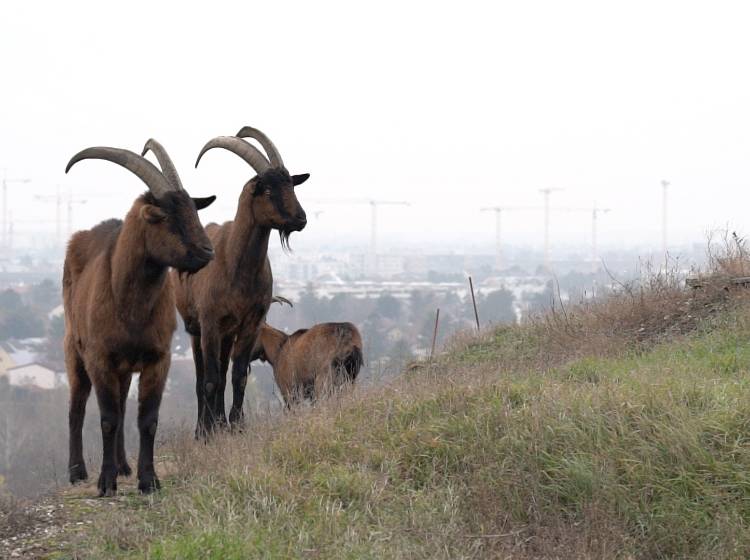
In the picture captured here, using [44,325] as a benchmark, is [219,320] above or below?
above

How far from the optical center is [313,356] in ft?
39.1

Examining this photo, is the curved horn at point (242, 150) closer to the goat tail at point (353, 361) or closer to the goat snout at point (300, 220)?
the goat snout at point (300, 220)

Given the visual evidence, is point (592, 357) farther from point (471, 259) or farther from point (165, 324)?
point (471, 259)

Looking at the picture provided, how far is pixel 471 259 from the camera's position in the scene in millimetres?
156875

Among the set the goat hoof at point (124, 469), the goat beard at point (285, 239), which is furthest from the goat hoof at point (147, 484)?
the goat beard at point (285, 239)

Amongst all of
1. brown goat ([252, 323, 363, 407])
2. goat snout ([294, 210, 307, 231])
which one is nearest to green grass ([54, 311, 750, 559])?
goat snout ([294, 210, 307, 231])

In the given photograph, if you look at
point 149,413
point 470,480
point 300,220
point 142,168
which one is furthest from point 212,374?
point 470,480

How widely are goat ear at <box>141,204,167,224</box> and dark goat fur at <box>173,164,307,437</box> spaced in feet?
7.12

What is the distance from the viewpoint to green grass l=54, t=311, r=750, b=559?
20.6 feet

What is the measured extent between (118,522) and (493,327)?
26.5 feet

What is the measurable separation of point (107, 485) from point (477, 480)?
8.76ft

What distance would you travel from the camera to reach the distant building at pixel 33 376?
57.7 m

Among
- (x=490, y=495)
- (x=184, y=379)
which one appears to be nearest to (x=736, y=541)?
(x=490, y=495)

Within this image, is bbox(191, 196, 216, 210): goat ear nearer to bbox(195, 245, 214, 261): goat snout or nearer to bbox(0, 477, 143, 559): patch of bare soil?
bbox(195, 245, 214, 261): goat snout
